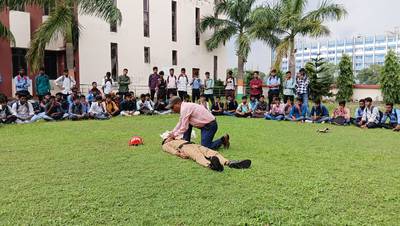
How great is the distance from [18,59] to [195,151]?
16777mm

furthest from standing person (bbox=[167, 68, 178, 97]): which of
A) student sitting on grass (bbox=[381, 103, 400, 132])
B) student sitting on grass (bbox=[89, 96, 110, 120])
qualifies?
student sitting on grass (bbox=[381, 103, 400, 132])

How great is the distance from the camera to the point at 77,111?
45.3 feet

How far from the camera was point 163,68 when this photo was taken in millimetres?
27359

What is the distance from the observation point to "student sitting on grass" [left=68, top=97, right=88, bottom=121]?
13.5 meters

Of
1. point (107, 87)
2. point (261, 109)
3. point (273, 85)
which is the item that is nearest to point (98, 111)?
point (107, 87)

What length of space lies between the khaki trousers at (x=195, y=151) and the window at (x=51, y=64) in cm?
1649

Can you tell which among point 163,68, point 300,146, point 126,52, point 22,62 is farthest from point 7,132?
point 163,68

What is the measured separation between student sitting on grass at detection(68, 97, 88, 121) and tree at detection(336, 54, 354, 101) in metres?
18.7

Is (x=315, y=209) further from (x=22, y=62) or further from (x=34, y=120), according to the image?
(x=22, y=62)

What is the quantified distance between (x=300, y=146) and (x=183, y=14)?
21848 mm

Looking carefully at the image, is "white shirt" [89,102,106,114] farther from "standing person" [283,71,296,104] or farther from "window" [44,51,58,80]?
"window" [44,51,58,80]

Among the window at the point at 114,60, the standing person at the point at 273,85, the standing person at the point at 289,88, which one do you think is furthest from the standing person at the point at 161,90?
the window at the point at 114,60

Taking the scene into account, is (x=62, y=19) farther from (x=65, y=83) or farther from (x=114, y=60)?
(x=114, y=60)

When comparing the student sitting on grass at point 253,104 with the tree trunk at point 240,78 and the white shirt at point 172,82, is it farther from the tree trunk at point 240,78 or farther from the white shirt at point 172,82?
the tree trunk at point 240,78
